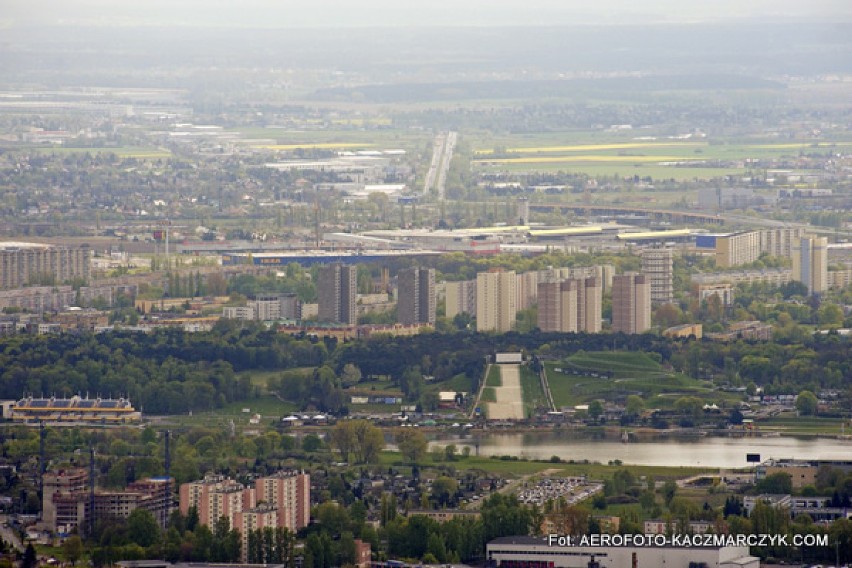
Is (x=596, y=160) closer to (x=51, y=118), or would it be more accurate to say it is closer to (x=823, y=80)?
(x=51, y=118)

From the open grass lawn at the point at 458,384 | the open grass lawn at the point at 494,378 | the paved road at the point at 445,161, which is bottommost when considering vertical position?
the open grass lawn at the point at 458,384

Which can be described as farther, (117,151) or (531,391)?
(117,151)

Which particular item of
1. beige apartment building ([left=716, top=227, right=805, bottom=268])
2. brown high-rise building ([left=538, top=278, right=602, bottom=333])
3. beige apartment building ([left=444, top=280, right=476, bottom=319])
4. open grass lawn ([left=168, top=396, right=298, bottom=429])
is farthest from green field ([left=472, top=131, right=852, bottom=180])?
open grass lawn ([left=168, top=396, right=298, bottom=429])

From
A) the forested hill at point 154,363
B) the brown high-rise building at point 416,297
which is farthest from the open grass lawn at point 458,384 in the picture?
the brown high-rise building at point 416,297

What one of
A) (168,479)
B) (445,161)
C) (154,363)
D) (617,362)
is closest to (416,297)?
(617,362)

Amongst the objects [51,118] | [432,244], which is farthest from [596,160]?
[432,244]

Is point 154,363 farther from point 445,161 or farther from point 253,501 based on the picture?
point 445,161

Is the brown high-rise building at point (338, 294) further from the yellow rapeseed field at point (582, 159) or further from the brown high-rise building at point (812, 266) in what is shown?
the yellow rapeseed field at point (582, 159)
